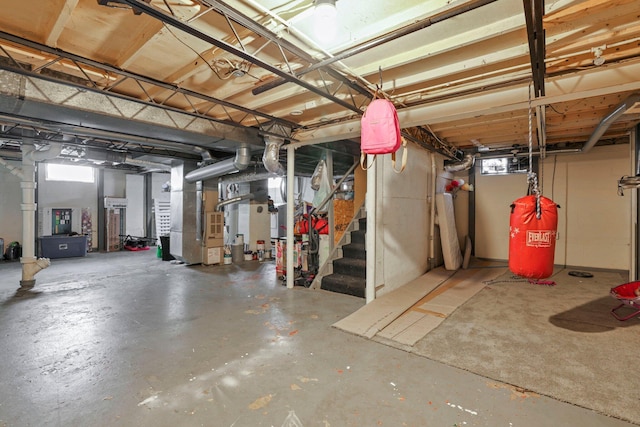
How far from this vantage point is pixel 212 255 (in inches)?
276

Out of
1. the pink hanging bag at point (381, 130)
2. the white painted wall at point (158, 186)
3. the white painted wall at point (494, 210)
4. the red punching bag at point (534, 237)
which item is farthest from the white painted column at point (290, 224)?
the white painted wall at point (158, 186)

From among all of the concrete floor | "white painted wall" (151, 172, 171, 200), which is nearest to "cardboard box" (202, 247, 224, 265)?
the concrete floor

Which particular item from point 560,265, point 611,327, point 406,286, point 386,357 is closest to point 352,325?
point 386,357

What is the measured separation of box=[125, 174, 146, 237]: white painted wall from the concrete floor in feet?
21.8

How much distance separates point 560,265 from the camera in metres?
6.21

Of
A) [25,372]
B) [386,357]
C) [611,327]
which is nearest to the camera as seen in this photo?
[25,372]

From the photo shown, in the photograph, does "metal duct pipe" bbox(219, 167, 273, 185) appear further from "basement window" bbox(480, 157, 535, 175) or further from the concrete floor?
"basement window" bbox(480, 157, 535, 175)

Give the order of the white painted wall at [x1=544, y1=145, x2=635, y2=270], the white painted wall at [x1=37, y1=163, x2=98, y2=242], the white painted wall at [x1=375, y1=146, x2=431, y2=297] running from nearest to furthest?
the white painted wall at [x1=375, y1=146, x2=431, y2=297] → the white painted wall at [x1=544, y1=145, x2=635, y2=270] → the white painted wall at [x1=37, y1=163, x2=98, y2=242]

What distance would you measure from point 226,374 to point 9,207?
9.50 meters

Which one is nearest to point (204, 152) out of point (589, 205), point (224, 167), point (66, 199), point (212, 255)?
point (224, 167)

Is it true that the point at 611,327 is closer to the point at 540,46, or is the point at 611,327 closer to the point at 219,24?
the point at 540,46

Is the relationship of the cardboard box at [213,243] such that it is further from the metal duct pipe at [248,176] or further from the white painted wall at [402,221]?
the white painted wall at [402,221]

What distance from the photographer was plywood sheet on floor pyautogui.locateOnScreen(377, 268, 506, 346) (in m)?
3.08

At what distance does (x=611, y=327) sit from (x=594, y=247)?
12.4 ft
